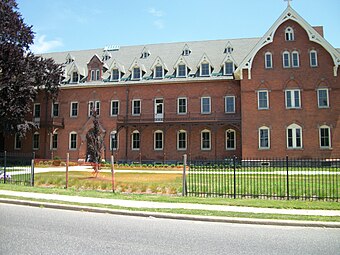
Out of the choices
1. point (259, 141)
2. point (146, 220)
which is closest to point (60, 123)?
point (259, 141)

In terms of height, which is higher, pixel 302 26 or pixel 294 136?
pixel 302 26

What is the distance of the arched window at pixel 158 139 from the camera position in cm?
3498

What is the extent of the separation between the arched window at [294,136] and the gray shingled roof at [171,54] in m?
9.22

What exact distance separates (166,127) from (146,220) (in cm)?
2548

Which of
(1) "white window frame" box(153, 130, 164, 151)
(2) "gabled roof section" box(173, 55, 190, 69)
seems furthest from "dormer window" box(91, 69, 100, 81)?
(1) "white window frame" box(153, 130, 164, 151)

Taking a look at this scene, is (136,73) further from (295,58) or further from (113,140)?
(295,58)

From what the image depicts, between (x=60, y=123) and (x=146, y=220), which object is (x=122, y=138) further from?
(x=146, y=220)

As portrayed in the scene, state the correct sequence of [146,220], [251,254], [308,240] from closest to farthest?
[251,254], [308,240], [146,220]

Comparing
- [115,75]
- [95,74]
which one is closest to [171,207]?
[115,75]

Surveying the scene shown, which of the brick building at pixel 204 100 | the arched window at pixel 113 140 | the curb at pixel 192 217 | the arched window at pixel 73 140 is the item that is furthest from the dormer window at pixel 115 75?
the curb at pixel 192 217

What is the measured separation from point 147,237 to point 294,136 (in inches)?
1031

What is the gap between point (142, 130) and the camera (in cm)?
3541

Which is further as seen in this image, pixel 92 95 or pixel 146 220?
pixel 92 95

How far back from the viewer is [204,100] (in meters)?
34.2
